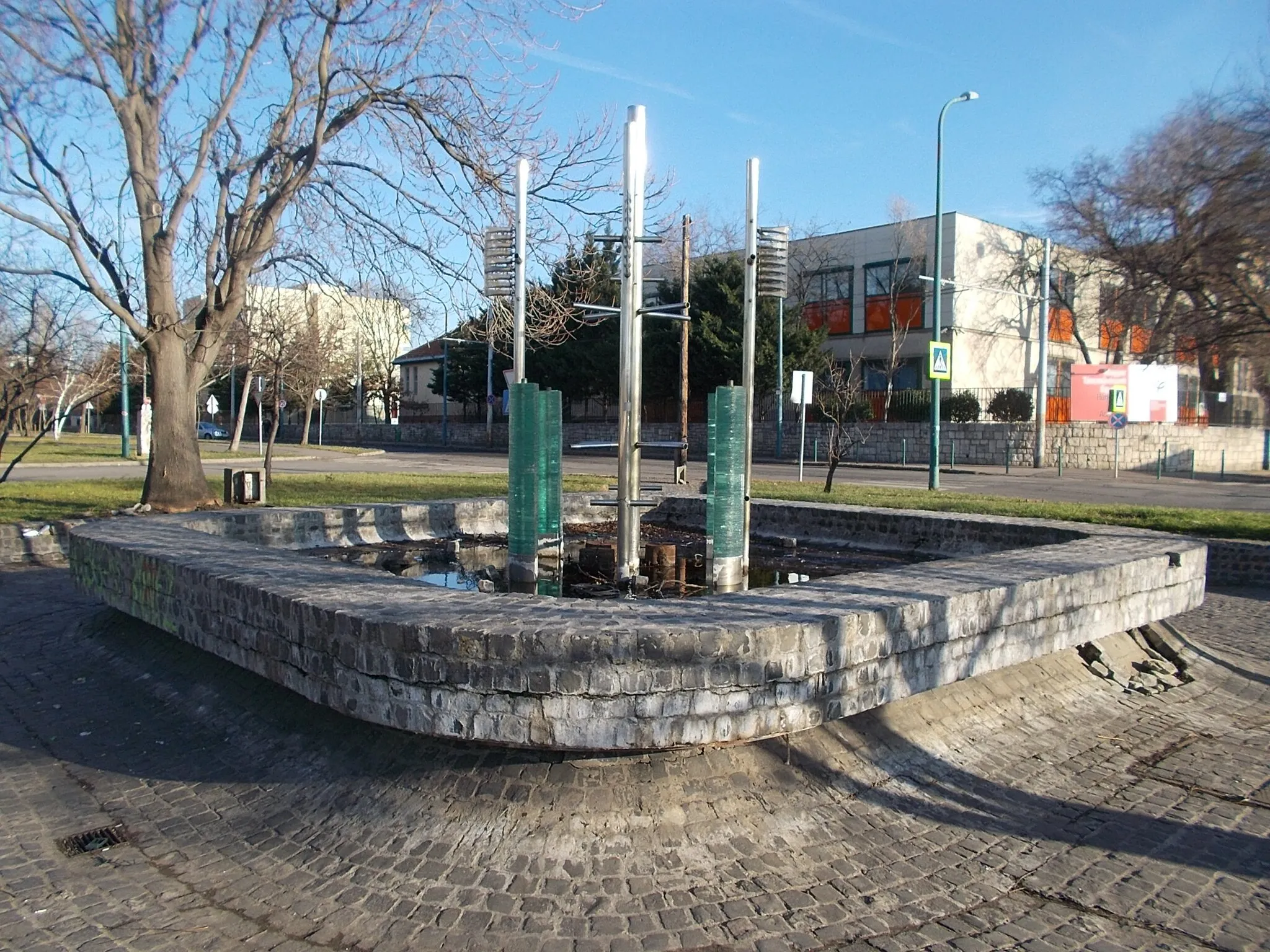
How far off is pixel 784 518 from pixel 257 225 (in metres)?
8.40

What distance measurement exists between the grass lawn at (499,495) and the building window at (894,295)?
24593mm

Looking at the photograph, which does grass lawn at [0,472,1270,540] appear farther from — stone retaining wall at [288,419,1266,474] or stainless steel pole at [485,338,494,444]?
stainless steel pole at [485,338,494,444]

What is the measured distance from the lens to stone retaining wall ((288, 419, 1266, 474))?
34.5 meters

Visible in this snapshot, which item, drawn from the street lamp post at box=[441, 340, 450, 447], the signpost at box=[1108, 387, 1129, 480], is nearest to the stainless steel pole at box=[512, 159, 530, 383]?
the signpost at box=[1108, 387, 1129, 480]

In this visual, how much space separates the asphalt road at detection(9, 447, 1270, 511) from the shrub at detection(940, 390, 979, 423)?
3298 mm

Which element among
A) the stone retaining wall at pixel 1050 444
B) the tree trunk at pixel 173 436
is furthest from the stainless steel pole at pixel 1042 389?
the tree trunk at pixel 173 436

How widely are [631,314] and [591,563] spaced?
235 centimetres

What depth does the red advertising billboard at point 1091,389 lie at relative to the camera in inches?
1436

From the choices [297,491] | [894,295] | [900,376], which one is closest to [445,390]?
[900,376]

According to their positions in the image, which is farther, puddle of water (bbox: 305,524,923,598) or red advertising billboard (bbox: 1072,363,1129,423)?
red advertising billboard (bbox: 1072,363,1129,423)

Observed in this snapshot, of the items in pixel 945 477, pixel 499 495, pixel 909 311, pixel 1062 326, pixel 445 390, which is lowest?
pixel 945 477

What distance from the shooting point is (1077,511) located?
14.2 metres

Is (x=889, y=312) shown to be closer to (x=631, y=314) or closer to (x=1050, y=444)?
(x=1050, y=444)

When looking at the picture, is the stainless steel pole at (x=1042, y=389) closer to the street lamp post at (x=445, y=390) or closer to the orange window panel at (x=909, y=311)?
the orange window panel at (x=909, y=311)
